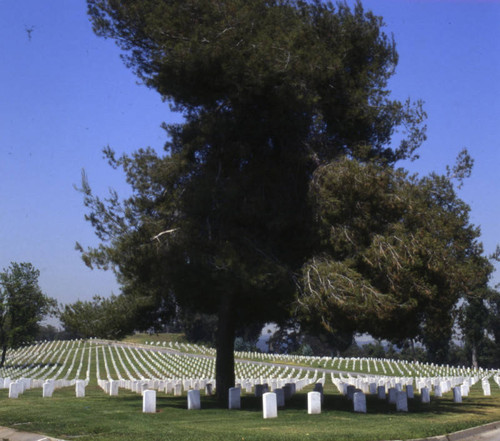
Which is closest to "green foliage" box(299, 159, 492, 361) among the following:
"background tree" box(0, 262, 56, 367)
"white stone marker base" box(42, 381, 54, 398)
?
"white stone marker base" box(42, 381, 54, 398)

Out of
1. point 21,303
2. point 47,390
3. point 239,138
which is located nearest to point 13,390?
point 47,390

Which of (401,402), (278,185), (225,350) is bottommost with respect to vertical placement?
(401,402)

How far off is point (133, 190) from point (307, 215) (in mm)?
5908

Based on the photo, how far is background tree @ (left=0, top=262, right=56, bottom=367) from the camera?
61.9m

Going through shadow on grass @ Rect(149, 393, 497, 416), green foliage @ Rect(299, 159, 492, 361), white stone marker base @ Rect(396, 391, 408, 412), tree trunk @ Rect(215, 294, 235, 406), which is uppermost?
green foliage @ Rect(299, 159, 492, 361)

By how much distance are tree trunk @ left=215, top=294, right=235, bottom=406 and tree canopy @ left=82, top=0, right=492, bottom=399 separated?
0.05m

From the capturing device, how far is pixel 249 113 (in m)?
20.5

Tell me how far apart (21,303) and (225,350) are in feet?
153

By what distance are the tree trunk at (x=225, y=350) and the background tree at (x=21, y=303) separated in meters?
43.7

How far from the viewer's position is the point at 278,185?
19.9 meters

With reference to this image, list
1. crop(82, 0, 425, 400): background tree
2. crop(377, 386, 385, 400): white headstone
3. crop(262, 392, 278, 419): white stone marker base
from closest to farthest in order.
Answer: crop(262, 392, 278, 419): white stone marker base, crop(82, 0, 425, 400): background tree, crop(377, 386, 385, 400): white headstone

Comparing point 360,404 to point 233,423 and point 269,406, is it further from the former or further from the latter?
point 233,423

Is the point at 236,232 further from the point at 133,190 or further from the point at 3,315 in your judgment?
the point at 3,315

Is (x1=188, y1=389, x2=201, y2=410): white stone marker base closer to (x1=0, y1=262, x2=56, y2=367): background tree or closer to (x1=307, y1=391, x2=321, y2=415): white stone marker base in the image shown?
(x1=307, y1=391, x2=321, y2=415): white stone marker base
